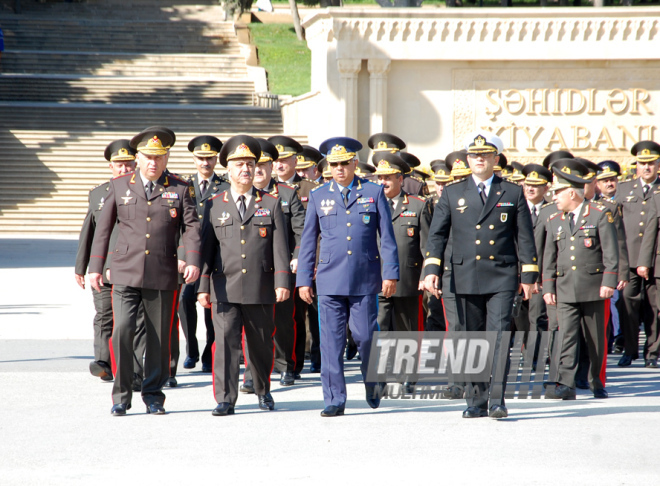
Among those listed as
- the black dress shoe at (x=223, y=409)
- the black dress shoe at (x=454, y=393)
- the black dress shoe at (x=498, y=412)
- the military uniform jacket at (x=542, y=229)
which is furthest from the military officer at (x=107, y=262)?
the military uniform jacket at (x=542, y=229)

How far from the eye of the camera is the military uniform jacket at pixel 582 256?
810 cm

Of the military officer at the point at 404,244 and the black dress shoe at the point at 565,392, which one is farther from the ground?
the military officer at the point at 404,244

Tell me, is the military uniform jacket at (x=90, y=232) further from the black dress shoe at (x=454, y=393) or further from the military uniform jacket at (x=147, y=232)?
the black dress shoe at (x=454, y=393)

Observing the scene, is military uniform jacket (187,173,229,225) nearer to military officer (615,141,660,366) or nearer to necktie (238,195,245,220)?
necktie (238,195,245,220)

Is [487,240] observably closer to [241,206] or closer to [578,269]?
[578,269]

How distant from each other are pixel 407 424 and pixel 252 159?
7.95 ft

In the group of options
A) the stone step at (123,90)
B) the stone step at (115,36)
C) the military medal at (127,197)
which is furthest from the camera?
the stone step at (115,36)

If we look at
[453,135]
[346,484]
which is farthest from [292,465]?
[453,135]

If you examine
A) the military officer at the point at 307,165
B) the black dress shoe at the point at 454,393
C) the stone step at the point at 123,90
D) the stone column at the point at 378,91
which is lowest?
the black dress shoe at the point at 454,393

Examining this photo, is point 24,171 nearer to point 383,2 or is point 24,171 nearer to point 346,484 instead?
point 383,2

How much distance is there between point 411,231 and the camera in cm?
906

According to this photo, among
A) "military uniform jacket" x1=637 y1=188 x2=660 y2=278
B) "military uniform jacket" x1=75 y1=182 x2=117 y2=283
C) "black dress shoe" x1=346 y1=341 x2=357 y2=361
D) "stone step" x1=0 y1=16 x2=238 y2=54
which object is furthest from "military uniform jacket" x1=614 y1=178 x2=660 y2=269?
"stone step" x1=0 y1=16 x2=238 y2=54

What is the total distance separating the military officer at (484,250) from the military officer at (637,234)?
337 cm

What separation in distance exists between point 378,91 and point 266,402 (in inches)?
600
